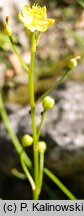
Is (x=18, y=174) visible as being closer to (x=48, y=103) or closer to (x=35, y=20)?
(x=48, y=103)

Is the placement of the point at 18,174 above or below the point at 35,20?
below

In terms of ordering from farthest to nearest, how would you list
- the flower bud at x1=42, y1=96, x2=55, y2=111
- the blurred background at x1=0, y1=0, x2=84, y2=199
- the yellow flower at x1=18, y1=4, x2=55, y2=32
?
the blurred background at x1=0, y1=0, x2=84, y2=199 → the flower bud at x1=42, y1=96, x2=55, y2=111 → the yellow flower at x1=18, y1=4, x2=55, y2=32

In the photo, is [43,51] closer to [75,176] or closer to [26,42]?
[26,42]

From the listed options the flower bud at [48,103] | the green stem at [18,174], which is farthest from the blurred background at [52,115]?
the flower bud at [48,103]

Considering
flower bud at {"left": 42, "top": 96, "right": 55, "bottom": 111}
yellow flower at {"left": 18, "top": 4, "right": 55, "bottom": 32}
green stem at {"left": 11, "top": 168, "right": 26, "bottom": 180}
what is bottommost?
green stem at {"left": 11, "top": 168, "right": 26, "bottom": 180}

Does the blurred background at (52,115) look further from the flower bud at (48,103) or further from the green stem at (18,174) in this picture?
the flower bud at (48,103)

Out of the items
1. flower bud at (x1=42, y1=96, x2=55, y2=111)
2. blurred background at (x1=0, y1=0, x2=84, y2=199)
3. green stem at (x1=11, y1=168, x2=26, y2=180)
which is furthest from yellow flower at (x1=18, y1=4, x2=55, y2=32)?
green stem at (x1=11, y1=168, x2=26, y2=180)

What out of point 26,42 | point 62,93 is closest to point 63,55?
point 26,42

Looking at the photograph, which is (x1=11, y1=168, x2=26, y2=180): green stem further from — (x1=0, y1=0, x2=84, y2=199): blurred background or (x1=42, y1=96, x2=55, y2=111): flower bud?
(x1=42, y1=96, x2=55, y2=111): flower bud

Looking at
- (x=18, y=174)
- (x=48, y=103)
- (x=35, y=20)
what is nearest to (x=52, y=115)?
(x=18, y=174)
